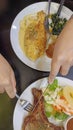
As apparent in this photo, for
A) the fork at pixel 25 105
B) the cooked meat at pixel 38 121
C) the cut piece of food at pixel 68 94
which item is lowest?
the cooked meat at pixel 38 121

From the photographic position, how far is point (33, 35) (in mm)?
1251

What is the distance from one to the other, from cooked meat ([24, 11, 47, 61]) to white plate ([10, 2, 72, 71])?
0.06ft

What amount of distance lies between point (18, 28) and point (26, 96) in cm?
25

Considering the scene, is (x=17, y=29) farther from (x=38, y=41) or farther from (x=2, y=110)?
(x=2, y=110)

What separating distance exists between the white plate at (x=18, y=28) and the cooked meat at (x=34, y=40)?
19 millimetres

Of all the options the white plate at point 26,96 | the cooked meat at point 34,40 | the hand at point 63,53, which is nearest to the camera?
the hand at point 63,53

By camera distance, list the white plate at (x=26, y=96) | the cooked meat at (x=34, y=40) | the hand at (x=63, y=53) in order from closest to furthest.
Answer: the hand at (x=63, y=53)
the white plate at (x=26, y=96)
the cooked meat at (x=34, y=40)

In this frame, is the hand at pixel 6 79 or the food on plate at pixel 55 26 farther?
the food on plate at pixel 55 26

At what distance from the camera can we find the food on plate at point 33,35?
1232 millimetres

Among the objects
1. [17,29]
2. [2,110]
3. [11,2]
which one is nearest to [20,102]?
[2,110]

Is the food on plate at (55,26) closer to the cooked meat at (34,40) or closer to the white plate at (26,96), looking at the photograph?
the cooked meat at (34,40)

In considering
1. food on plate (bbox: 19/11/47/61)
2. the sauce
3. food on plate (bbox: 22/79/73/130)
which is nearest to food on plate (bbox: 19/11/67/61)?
food on plate (bbox: 19/11/47/61)

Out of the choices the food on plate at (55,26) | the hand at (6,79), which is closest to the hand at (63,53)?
the hand at (6,79)

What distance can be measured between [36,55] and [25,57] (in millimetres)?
37
